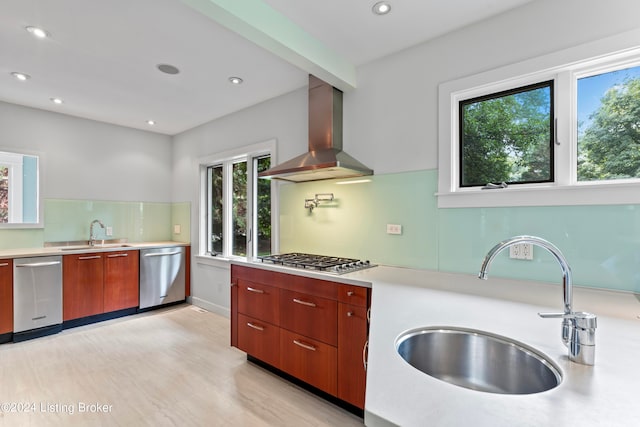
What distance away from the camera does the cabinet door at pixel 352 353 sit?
1.84 m

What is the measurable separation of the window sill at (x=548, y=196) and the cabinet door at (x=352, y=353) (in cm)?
100

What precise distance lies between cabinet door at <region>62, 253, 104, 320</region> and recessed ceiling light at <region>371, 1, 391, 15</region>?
3848 millimetres

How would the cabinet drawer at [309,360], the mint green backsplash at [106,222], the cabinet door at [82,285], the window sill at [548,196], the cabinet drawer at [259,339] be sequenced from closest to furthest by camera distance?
the window sill at [548,196] → the cabinet drawer at [309,360] → the cabinet drawer at [259,339] → the cabinet door at [82,285] → the mint green backsplash at [106,222]

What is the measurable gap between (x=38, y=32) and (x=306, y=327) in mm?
2834

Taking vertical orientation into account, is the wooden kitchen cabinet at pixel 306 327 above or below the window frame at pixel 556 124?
below

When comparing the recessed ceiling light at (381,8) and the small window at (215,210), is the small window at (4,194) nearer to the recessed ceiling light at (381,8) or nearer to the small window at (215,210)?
the small window at (215,210)

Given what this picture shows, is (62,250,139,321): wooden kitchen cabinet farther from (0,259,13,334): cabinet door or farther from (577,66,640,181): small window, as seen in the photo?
(577,66,640,181): small window

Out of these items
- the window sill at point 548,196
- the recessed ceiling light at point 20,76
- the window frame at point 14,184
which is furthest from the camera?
the window frame at point 14,184

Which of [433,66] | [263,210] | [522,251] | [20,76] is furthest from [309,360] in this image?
[20,76]

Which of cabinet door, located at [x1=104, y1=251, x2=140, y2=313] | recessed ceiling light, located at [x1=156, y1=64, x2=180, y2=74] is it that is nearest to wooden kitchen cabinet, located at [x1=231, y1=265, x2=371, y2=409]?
recessed ceiling light, located at [x1=156, y1=64, x2=180, y2=74]

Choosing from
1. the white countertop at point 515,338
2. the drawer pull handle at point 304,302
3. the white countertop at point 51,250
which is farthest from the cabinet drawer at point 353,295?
the white countertop at point 51,250

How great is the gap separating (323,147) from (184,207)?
2.89 metres

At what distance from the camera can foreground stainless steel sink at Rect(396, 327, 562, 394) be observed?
93 cm

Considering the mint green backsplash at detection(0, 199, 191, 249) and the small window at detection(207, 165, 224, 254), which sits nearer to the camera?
the mint green backsplash at detection(0, 199, 191, 249)
